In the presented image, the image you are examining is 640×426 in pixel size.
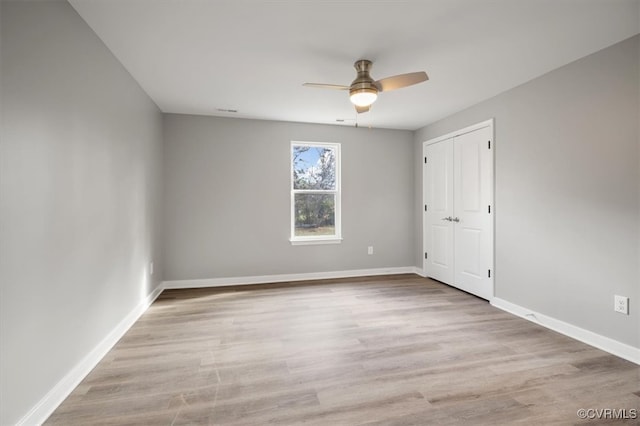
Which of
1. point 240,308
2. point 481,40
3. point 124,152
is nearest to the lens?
point 481,40

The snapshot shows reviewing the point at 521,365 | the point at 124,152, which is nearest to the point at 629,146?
the point at 521,365

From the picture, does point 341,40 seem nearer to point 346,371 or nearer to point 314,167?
point 346,371

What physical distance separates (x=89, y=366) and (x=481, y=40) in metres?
3.76

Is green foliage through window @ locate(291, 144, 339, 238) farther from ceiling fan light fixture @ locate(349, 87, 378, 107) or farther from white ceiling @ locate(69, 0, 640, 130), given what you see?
ceiling fan light fixture @ locate(349, 87, 378, 107)

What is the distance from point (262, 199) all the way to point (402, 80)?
2776mm

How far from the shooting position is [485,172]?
373cm

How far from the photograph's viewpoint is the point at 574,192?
2730 millimetres

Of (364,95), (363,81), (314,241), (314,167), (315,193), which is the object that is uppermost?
(363,81)

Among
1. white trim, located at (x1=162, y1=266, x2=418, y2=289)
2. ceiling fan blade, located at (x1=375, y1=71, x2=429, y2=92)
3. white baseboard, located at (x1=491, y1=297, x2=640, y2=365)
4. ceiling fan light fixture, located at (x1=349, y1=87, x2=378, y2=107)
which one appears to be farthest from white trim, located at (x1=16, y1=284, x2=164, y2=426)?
white baseboard, located at (x1=491, y1=297, x2=640, y2=365)

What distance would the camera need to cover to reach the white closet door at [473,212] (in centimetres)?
370

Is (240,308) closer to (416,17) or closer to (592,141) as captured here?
(416,17)

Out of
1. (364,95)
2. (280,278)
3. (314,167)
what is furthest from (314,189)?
(364,95)

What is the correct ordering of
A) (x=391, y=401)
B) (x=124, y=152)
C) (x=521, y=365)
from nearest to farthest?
(x=391, y=401) → (x=521, y=365) → (x=124, y=152)

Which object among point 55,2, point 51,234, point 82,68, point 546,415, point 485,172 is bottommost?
point 546,415
